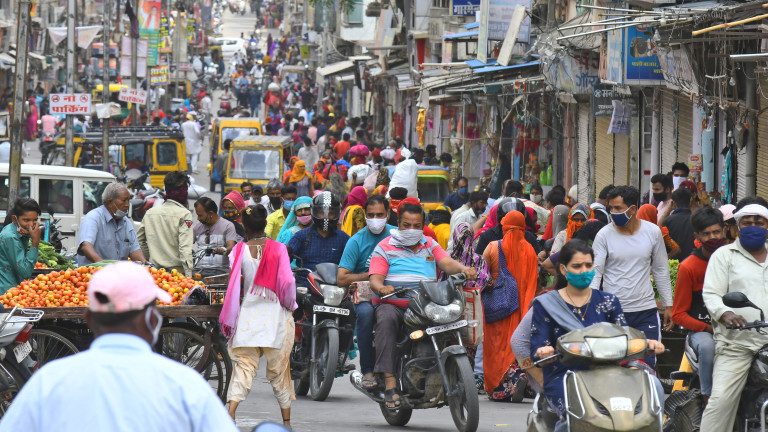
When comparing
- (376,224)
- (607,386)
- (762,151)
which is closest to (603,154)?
(762,151)

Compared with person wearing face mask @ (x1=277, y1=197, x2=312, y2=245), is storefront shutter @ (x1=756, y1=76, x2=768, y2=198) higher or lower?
higher

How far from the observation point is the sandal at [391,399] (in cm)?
864

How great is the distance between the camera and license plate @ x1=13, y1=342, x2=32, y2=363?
27.2ft

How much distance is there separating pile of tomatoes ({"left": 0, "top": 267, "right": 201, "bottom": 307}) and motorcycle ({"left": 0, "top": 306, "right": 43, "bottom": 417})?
24.5 inches

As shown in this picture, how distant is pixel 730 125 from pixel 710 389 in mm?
8602

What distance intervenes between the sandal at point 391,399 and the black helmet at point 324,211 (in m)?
2.12

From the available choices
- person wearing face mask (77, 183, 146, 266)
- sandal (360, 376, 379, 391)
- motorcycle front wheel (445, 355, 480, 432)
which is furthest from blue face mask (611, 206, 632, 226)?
person wearing face mask (77, 183, 146, 266)

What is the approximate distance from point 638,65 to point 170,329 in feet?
29.1

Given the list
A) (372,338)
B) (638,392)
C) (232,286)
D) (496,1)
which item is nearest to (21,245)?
(232,286)

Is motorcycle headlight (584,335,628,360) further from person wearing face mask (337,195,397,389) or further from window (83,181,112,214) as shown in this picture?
window (83,181,112,214)

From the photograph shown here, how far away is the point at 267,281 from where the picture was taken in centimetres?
834

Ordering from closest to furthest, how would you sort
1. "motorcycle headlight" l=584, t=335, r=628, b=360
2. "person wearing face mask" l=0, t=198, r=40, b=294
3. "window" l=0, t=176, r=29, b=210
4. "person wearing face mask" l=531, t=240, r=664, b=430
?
"motorcycle headlight" l=584, t=335, r=628, b=360
"person wearing face mask" l=531, t=240, r=664, b=430
"person wearing face mask" l=0, t=198, r=40, b=294
"window" l=0, t=176, r=29, b=210

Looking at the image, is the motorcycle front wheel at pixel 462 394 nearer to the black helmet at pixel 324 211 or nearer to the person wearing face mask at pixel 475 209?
the black helmet at pixel 324 211

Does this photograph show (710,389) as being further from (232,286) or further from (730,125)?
(730,125)
